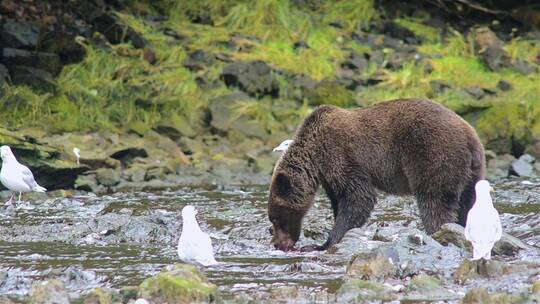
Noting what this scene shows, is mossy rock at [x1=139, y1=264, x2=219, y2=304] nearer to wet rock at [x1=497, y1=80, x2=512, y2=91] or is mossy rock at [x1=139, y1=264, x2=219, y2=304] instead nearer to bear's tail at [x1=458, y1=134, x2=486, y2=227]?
bear's tail at [x1=458, y1=134, x2=486, y2=227]

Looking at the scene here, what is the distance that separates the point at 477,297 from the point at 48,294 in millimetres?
2988

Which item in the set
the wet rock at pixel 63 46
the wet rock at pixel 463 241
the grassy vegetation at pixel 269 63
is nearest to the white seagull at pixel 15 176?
the grassy vegetation at pixel 269 63

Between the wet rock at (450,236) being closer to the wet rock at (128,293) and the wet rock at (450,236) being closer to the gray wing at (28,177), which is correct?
the wet rock at (128,293)

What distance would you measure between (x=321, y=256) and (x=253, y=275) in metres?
1.17

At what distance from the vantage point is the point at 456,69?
69.2ft

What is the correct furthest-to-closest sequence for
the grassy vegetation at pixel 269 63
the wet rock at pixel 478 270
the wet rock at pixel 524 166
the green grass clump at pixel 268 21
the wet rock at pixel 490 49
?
the green grass clump at pixel 268 21, the wet rock at pixel 490 49, the grassy vegetation at pixel 269 63, the wet rock at pixel 524 166, the wet rock at pixel 478 270

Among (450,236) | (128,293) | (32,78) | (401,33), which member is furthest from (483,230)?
(401,33)

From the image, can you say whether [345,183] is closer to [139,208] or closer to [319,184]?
[319,184]

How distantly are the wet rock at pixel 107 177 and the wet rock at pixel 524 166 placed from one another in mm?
5628

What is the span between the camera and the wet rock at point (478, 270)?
8961 mm

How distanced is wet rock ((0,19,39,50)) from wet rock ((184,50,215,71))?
265cm

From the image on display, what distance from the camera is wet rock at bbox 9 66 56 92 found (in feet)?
62.7

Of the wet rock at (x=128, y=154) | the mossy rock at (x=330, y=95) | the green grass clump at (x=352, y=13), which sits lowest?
the wet rock at (x=128, y=154)

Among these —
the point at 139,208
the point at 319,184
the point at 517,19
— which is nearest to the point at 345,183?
the point at 319,184
